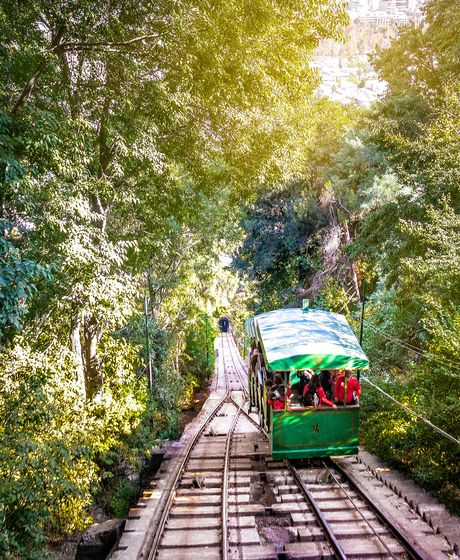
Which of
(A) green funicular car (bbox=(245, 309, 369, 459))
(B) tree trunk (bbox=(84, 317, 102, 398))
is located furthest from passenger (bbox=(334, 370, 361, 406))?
(B) tree trunk (bbox=(84, 317, 102, 398))

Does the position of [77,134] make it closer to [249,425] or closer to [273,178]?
[273,178]

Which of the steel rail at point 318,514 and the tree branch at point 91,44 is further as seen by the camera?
the tree branch at point 91,44

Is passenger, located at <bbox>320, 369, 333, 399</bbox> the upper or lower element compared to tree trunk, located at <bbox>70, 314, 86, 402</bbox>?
lower

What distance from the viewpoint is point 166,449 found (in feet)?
41.3

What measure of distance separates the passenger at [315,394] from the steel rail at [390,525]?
159 centimetres

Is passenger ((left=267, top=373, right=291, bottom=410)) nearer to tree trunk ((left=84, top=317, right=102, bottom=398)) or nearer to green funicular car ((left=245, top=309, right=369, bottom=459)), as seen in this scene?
green funicular car ((left=245, top=309, right=369, bottom=459))

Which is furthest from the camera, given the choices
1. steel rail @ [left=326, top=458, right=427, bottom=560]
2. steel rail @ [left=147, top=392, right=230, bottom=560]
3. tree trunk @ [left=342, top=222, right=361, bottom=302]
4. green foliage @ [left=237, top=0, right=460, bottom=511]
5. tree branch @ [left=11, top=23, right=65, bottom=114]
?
tree trunk @ [left=342, top=222, right=361, bottom=302]

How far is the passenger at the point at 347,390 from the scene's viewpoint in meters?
9.22

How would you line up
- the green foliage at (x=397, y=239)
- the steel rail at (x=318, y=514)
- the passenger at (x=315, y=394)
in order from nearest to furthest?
the steel rail at (x=318, y=514), the green foliage at (x=397, y=239), the passenger at (x=315, y=394)

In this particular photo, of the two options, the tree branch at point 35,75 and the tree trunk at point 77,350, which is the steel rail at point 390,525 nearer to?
the tree trunk at point 77,350

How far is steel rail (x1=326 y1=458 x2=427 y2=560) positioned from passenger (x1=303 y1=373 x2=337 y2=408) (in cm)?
159

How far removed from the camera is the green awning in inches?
344

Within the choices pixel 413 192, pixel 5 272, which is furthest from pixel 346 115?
pixel 5 272

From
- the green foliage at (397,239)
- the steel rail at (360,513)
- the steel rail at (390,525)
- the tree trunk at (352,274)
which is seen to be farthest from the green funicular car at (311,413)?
the tree trunk at (352,274)
